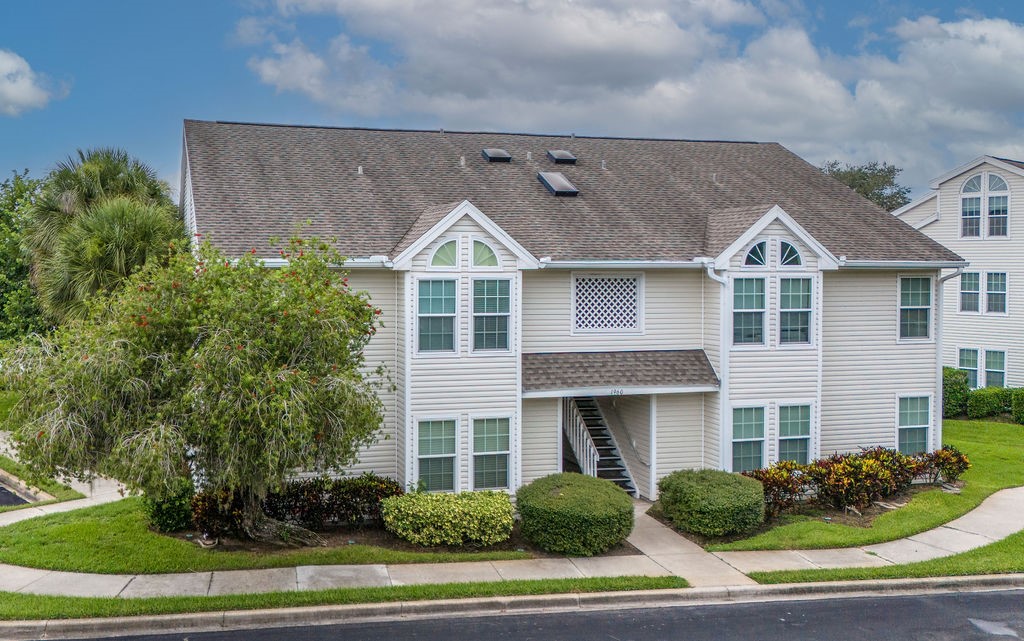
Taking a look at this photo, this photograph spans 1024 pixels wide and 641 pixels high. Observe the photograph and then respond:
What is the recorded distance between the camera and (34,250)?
24578mm

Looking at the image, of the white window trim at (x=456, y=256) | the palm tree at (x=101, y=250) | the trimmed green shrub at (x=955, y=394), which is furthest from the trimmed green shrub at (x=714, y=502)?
the trimmed green shrub at (x=955, y=394)

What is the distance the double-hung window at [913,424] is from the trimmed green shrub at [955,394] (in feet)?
35.7

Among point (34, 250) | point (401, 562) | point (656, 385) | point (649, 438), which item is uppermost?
point (34, 250)

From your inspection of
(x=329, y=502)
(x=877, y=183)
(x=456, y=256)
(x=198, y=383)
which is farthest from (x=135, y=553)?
(x=877, y=183)

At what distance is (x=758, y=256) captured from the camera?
66.3 feet

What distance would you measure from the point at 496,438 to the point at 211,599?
22.6ft

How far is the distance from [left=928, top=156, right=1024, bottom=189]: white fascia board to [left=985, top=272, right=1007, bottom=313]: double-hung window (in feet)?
12.2

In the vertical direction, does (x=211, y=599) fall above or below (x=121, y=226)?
below

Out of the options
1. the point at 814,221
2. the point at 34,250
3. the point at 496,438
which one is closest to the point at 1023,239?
the point at 814,221

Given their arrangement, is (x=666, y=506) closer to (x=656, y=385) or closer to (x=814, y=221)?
(x=656, y=385)

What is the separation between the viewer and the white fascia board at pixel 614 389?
19.1 meters

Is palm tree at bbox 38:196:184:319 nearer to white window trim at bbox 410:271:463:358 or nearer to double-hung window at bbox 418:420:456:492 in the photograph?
white window trim at bbox 410:271:463:358

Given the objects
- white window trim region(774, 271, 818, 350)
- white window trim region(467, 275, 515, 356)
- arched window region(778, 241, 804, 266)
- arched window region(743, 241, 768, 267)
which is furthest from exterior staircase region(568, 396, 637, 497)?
arched window region(778, 241, 804, 266)

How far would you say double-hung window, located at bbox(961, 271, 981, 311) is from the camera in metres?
34.1
